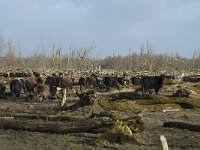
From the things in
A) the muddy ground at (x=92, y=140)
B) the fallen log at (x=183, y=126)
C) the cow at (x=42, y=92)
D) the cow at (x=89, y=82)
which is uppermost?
the cow at (x=89, y=82)

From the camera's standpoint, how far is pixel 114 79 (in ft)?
126

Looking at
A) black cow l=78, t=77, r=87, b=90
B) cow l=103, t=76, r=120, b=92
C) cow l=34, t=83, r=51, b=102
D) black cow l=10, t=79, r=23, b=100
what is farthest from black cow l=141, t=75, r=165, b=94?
black cow l=10, t=79, r=23, b=100

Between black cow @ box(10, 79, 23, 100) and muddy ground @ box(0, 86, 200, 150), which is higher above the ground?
black cow @ box(10, 79, 23, 100)

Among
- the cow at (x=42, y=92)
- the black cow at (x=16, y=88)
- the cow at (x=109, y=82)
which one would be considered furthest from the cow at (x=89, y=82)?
the cow at (x=42, y=92)

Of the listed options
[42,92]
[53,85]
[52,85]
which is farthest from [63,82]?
[42,92]

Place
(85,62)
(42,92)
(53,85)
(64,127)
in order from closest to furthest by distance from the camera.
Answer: (64,127) → (42,92) → (53,85) → (85,62)

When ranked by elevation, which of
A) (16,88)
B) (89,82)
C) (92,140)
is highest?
(89,82)

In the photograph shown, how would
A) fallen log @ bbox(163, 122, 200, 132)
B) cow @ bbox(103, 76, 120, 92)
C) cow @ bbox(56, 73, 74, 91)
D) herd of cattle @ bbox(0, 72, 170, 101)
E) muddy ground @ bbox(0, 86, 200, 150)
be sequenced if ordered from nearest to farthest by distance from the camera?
muddy ground @ bbox(0, 86, 200, 150), fallen log @ bbox(163, 122, 200, 132), herd of cattle @ bbox(0, 72, 170, 101), cow @ bbox(56, 73, 74, 91), cow @ bbox(103, 76, 120, 92)

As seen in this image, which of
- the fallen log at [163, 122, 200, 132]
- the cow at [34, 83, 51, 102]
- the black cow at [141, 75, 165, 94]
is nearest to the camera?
the fallen log at [163, 122, 200, 132]

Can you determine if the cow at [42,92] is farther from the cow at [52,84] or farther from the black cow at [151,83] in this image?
the black cow at [151,83]

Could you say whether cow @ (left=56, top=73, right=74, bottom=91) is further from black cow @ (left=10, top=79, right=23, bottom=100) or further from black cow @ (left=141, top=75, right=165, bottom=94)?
black cow @ (left=141, top=75, right=165, bottom=94)

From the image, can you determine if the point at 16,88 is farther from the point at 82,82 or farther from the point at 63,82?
the point at 82,82

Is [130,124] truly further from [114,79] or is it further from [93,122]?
[114,79]

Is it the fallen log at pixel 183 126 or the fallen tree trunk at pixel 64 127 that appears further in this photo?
the fallen log at pixel 183 126
